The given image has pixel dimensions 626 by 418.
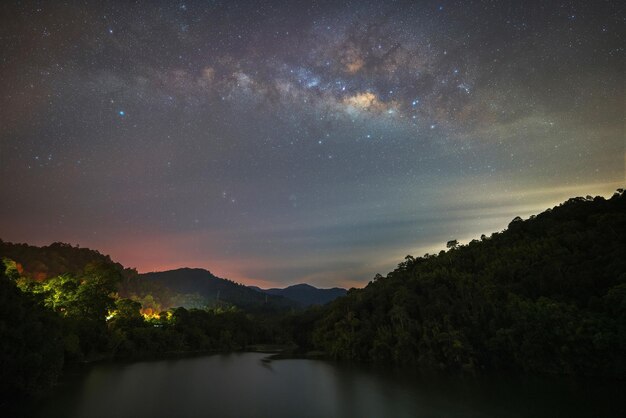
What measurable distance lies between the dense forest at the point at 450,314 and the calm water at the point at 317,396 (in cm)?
409

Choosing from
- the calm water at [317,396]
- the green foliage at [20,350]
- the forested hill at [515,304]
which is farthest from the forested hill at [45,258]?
the green foliage at [20,350]

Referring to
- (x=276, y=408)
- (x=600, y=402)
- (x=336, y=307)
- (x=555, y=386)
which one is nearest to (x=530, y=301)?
(x=555, y=386)

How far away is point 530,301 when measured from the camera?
39.3 m

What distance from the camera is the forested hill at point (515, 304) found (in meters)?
34.2

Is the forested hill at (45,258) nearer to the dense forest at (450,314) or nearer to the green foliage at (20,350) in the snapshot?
the dense forest at (450,314)

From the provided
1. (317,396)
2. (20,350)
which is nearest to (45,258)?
(20,350)

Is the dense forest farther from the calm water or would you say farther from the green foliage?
the calm water

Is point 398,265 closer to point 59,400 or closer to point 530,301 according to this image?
point 530,301

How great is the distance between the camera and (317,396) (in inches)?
1102

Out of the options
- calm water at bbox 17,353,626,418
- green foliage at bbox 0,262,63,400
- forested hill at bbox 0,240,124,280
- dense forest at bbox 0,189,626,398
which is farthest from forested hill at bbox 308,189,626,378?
forested hill at bbox 0,240,124,280

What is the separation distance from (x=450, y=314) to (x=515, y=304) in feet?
28.5

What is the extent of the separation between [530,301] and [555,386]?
11.6 m

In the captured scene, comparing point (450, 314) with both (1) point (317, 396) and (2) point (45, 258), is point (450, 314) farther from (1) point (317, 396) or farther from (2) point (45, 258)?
(2) point (45, 258)

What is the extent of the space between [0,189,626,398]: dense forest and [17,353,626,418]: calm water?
4092 millimetres
